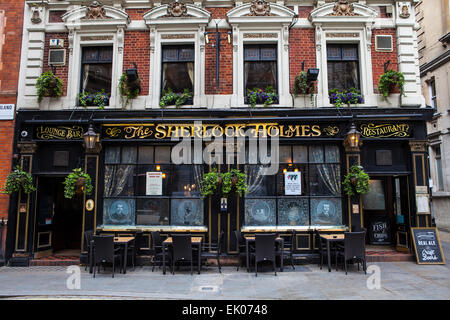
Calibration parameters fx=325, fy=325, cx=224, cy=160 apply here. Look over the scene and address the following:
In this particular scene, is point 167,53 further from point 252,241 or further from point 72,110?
point 252,241

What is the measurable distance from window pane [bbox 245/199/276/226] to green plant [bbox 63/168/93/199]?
4.94 meters

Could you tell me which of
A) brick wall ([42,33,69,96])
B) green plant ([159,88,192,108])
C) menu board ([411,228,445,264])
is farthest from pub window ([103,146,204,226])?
menu board ([411,228,445,264])

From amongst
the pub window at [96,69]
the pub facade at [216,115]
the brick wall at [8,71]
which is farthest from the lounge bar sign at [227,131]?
the brick wall at [8,71]

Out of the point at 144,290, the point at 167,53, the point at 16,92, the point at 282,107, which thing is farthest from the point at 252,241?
the point at 16,92

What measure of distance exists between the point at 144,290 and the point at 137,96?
6.16 metres

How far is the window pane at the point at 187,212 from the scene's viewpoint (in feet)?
33.5

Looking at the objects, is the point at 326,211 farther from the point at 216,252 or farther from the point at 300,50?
the point at 300,50

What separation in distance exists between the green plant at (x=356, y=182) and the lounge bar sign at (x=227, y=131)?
130cm

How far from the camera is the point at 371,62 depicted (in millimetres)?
10688

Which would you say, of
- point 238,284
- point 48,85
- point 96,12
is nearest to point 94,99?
point 48,85

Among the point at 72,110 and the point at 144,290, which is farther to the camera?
the point at 72,110

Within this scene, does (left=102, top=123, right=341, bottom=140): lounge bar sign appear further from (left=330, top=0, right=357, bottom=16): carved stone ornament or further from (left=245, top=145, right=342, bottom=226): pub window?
(left=330, top=0, right=357, bottom=16): carved stone ornament

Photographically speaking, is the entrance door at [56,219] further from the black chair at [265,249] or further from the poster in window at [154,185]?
the black chair at [265,249]

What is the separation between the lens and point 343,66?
1093cm
